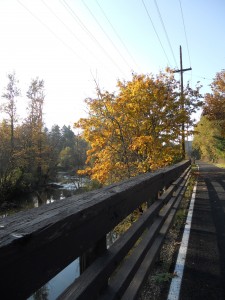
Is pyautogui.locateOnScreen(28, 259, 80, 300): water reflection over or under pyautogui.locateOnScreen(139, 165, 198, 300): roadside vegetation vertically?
under

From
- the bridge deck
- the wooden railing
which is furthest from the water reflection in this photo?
the wooden railing

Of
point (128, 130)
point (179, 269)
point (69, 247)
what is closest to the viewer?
point (69, 247)

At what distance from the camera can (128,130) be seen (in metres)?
14.4

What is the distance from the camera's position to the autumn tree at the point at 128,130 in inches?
553

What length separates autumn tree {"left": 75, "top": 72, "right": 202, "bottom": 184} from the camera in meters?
14.0

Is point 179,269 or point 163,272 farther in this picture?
point 179,269

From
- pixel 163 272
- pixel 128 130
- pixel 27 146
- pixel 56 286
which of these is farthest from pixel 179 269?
pixel 27 146

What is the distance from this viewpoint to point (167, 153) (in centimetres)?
1505

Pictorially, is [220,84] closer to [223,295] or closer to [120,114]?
[120,114]

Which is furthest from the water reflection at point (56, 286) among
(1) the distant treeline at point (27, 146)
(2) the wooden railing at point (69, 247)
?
(1) the distant treeline at point (27, 146)

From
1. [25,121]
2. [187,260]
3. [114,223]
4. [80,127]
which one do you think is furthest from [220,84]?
[114,223]

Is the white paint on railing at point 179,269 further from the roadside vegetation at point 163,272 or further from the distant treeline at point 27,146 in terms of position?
the distant treeline at point 27,146

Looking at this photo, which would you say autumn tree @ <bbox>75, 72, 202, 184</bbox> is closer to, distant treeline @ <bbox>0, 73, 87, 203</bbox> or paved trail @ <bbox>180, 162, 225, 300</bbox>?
paved trail @ <bbox>180, 162, 225, 300</bbox>

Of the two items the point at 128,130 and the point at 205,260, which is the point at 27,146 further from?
the point at 205,260
